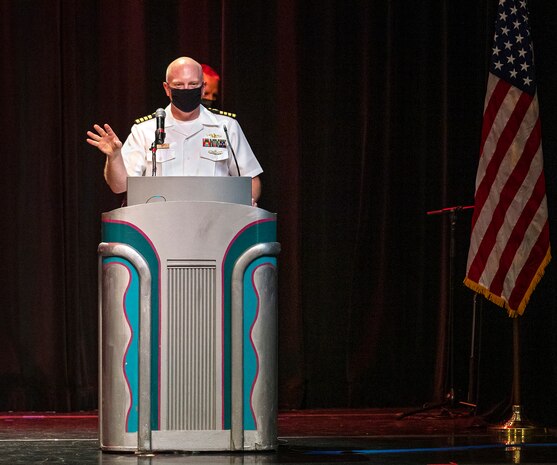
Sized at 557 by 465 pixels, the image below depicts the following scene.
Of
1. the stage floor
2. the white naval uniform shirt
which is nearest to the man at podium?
the white naval uniform shirt

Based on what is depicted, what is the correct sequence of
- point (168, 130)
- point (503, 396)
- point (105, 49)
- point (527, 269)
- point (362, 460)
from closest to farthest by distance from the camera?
point (362, 460), point (168, 130), point (527, 269), point (503, 396), point (105, 49)

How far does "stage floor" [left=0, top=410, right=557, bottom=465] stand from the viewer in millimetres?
3213

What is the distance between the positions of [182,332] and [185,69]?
1.01 metres

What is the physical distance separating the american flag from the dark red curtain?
1.66 feet

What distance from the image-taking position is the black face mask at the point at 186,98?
3.66m

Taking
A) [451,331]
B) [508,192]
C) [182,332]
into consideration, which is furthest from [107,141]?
[451,331]

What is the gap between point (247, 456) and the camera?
322cm

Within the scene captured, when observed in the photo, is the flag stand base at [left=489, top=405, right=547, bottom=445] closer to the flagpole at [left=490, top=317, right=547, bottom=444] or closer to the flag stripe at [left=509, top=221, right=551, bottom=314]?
the flagpole at [left=490, top=317, right=547, bottom=444]

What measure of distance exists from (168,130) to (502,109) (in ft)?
6.20

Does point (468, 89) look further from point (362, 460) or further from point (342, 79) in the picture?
point (362, 460)

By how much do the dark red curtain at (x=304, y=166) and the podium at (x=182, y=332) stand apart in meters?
2.15

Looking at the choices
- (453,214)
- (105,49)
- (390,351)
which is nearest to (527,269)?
(453,214)

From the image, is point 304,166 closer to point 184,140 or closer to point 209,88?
point 209,88

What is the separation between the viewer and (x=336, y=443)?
12.2 ft
